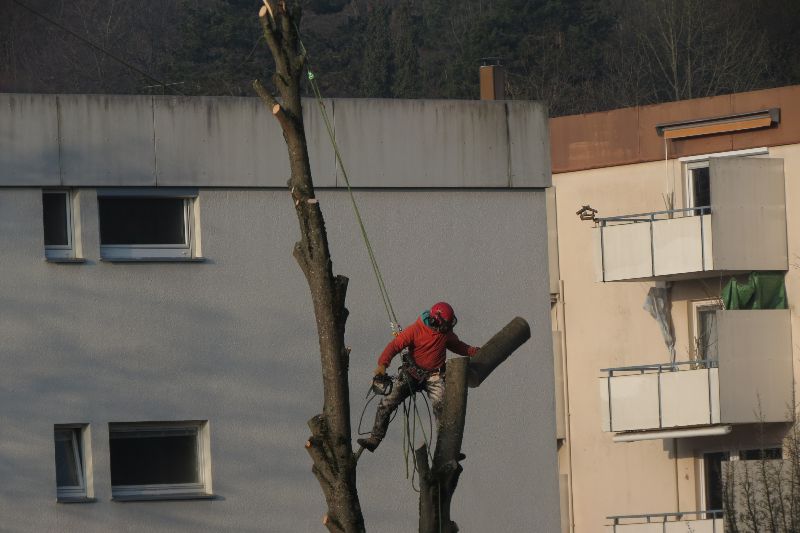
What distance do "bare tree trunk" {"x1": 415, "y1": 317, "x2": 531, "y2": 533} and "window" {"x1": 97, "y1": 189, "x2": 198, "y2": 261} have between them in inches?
314

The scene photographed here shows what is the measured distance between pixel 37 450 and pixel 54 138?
2.92 meters

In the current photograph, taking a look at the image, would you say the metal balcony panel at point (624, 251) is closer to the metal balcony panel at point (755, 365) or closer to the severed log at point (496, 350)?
the metal balcony panel at point (755, 365)

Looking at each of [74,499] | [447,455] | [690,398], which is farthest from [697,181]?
[447,455]

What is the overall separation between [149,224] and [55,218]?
0.96 meters

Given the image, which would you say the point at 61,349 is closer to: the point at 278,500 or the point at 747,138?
the point at 278,500

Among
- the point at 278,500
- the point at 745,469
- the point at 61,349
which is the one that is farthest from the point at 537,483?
the point at 745,469

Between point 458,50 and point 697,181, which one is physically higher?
point 458,50

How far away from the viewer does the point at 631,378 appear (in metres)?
34.7

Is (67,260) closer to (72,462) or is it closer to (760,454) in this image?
(72,462)

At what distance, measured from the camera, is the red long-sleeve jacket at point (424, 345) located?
14.6 meters

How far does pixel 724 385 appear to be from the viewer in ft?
111

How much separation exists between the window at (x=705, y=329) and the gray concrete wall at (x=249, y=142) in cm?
1400

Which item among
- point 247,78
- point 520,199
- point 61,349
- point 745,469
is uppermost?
point 247,78

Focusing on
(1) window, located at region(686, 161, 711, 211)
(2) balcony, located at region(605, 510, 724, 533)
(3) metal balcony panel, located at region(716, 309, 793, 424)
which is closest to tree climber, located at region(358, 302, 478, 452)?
(2) balcony, located at region(605, 510, 724, 533)
